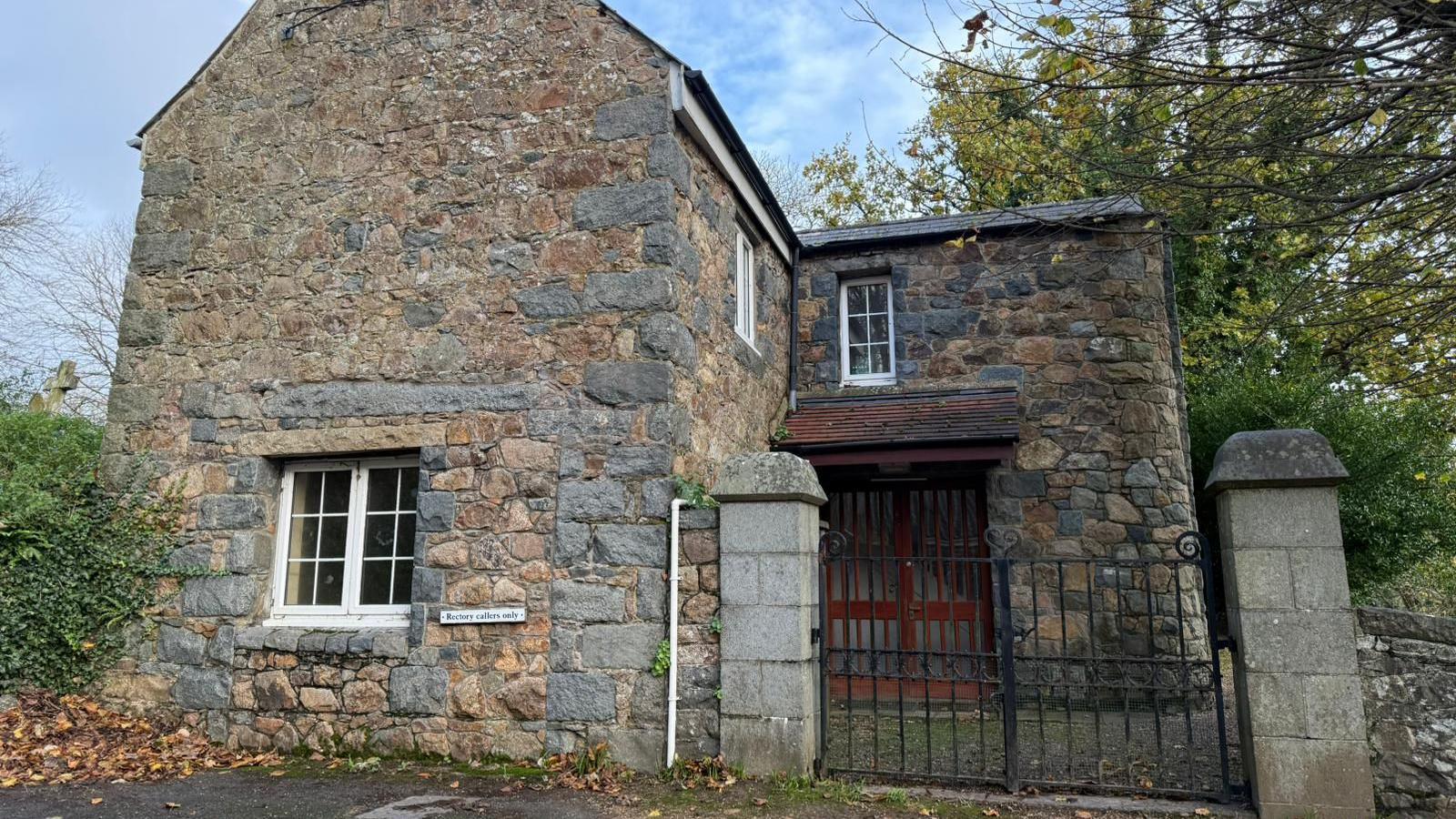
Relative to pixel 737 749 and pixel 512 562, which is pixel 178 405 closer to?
pixel 512 562

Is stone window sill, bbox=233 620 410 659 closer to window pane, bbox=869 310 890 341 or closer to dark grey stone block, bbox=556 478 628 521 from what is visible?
dark grey stone block, bbox=556 478 628 521

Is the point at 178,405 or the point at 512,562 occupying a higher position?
the point at 178,405

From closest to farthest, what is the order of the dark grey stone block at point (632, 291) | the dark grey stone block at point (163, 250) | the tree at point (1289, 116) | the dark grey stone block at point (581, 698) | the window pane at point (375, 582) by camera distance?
the tree at point (1289, 116) → the dark grey stone block at point (581, 698) → the dark grey stone block at point (632, 291) → the window pane at point (375, 582) → the dark grey stone block at point (163, 250)

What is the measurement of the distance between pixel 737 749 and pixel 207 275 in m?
5.41

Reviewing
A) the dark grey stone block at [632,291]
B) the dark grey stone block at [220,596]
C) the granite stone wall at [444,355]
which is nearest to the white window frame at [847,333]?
the granite stone wall at [444,355]

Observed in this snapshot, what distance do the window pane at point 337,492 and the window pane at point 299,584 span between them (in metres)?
0.42

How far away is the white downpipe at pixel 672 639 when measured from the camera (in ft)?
18.1

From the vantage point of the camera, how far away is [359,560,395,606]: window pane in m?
6.53

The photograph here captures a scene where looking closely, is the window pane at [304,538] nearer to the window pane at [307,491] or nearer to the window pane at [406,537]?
the window pane at [307,491]

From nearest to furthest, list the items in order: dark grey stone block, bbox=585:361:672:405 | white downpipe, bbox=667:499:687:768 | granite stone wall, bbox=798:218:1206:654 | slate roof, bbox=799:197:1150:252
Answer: white downpipe, bbox=667:499:687:768
dark grey stone block, bbox=585:361:672:405
granite stone wall, bbox=798:218:1206:654
slate roof, bbox=799:197:1150:252

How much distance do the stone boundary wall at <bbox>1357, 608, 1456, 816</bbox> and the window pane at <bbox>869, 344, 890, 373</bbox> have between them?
531 cm

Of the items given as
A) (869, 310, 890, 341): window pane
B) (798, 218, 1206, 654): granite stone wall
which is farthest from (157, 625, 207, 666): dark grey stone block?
(869, 310, 890, 341): window pane

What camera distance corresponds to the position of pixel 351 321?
22.3 ft

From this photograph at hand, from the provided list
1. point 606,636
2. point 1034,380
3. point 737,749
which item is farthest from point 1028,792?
point 1034,380
